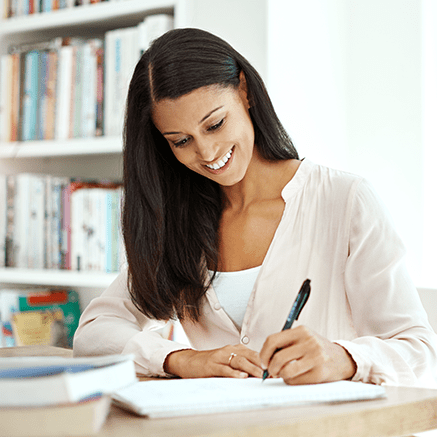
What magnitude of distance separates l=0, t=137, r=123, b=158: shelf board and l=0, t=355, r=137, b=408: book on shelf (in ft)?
4.29

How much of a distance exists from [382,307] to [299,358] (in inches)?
13.0

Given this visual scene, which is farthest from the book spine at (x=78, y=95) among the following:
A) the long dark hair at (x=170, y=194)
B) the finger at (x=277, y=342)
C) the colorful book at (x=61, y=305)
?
the finger at (x=277, y=342)

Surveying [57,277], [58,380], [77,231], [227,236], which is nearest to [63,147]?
[77,231]

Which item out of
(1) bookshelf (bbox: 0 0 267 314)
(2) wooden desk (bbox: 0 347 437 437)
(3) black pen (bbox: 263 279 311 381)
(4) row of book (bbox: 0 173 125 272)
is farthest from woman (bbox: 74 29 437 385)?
(4) row of book (bbox: 0 173 125 272)

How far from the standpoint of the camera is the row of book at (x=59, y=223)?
1.93m

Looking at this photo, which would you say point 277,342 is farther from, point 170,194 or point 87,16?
point 87,16

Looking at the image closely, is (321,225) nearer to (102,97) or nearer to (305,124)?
(305,124)

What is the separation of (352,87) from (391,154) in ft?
0.92

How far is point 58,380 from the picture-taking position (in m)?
0.51

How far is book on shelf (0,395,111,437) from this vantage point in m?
0.50

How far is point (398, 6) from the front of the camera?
175cm

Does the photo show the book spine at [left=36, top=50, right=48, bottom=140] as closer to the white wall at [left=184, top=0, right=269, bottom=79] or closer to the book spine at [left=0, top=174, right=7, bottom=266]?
the book spine at [left=0, top=174, right=7, bottom=266]

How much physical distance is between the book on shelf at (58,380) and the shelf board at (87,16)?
4.67 feet

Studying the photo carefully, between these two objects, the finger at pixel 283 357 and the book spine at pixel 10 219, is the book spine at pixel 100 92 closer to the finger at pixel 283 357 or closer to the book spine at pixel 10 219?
the book spine at pixel 10 219
